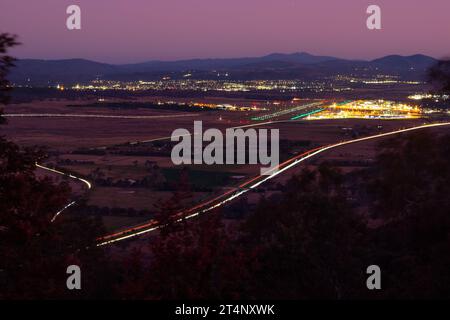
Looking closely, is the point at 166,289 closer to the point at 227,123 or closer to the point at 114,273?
the point at 114,273

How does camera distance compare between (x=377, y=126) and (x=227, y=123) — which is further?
(x=227, y=123)

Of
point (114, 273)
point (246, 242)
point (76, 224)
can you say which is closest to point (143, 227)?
point (76, 224)

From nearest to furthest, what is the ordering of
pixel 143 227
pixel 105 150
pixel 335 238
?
pixel 335 238
pixel 143 227
pixel 105 150

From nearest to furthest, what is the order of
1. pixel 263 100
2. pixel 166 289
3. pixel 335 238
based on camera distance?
pixel 166 289, pixel 335 238, pixel 263 100

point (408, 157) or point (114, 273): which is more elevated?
point (408, 157)

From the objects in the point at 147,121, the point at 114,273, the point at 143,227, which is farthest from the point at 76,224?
the point at 147,121

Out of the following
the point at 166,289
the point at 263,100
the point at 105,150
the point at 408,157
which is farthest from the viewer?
the point at 263,100

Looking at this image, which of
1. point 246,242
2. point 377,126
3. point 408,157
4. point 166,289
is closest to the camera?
point 166,289

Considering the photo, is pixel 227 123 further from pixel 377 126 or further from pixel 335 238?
pixel 335 238
